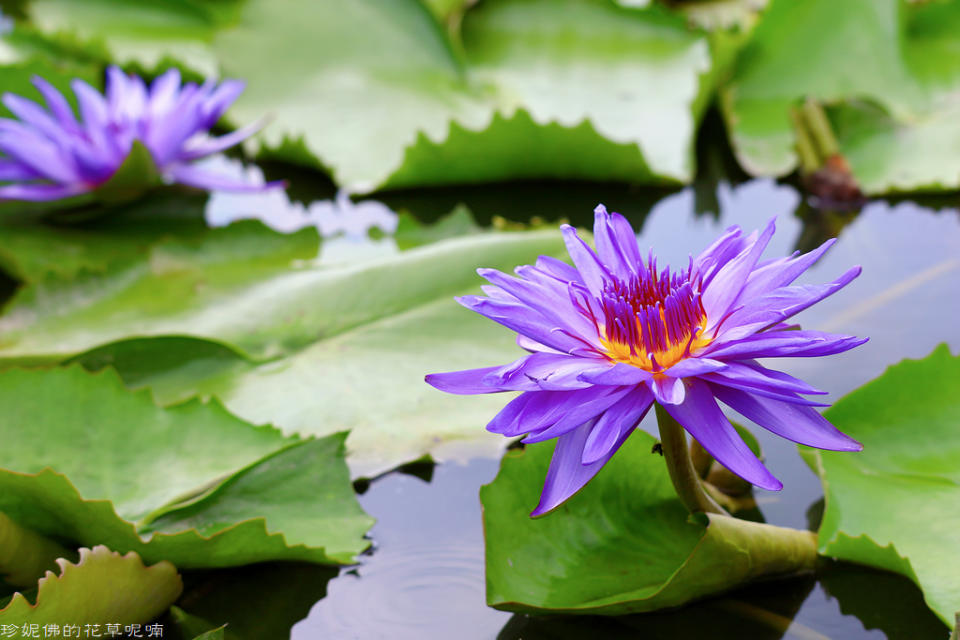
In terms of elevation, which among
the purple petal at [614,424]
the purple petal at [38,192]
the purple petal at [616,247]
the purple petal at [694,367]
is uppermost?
the purple petal at [38,192]

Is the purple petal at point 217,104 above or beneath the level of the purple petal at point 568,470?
above

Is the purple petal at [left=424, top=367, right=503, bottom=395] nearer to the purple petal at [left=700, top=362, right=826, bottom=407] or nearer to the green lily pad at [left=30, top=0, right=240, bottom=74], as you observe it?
the purple petal at [left=700, top=362, right=826, bottom=407]

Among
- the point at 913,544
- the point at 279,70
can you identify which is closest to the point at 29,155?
the point at 279,70

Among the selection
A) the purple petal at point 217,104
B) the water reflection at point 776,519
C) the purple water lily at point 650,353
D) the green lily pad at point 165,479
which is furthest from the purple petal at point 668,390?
the purple petal at point 217,104

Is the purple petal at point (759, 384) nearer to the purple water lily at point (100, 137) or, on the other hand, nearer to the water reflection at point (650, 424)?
the water reflection at point (650, 424)

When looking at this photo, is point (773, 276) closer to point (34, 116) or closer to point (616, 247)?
point (616, 247)

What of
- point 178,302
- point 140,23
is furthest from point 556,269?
point 140,23
